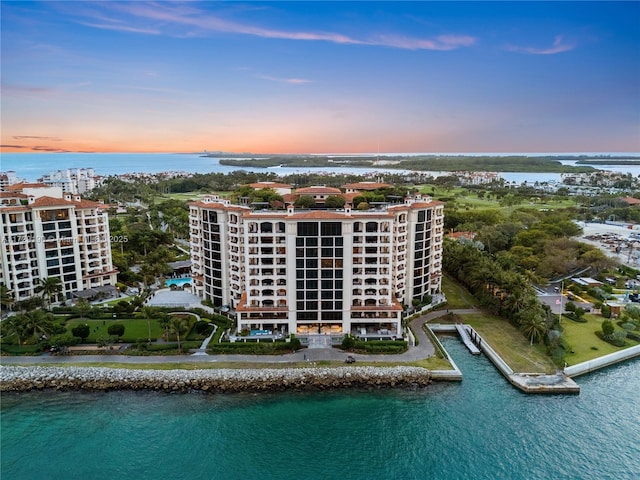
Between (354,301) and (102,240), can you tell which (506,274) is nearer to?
(354,301)

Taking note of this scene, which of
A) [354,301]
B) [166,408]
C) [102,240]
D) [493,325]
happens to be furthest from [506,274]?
[102,240]

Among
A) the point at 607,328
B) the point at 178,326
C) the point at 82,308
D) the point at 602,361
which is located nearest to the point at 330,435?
the point at 178,326

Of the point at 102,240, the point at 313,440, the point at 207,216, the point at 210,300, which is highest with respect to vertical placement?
the point at 207,216

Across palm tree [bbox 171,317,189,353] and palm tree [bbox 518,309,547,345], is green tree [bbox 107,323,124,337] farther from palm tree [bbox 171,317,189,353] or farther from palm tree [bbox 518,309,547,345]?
palm tree [bbox 518,309,547,345]

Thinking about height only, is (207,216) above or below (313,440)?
above

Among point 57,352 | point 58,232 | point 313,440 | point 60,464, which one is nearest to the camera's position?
point 60,464

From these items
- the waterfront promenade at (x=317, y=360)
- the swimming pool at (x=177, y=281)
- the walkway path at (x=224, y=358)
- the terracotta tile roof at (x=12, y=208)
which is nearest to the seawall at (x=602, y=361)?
the waterfront promenade at (x=317, y=360)

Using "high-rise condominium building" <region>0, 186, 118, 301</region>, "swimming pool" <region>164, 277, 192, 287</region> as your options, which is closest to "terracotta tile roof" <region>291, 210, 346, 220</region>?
"swimming pool" <region>164, 277, 192, 287</region>

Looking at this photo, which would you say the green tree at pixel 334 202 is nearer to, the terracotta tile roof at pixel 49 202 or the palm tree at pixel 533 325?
the palm tree at pixel 533 325
